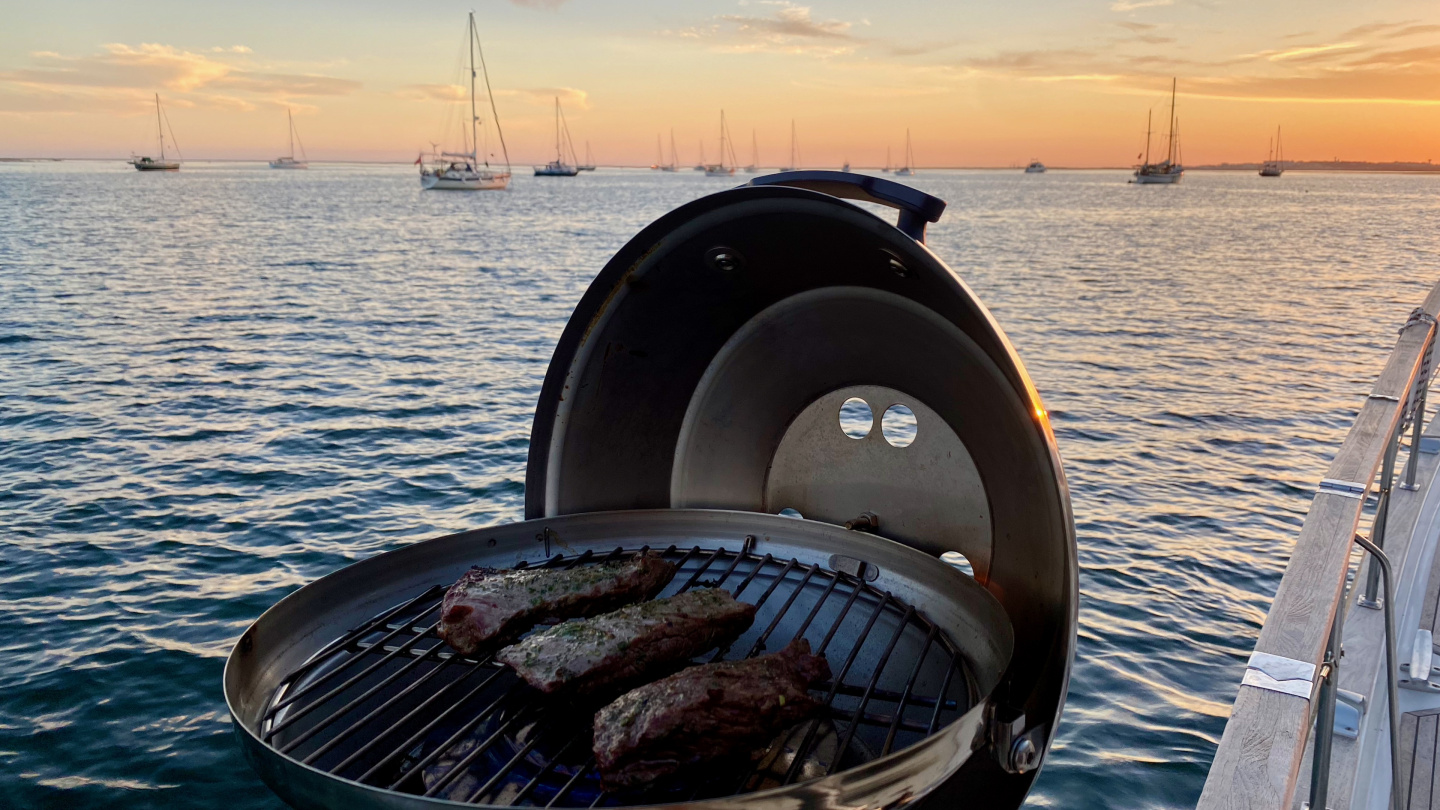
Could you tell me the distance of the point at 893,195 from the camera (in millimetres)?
2963

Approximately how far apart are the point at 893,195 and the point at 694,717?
70.8 inches

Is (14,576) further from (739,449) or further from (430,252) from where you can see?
(430,252)

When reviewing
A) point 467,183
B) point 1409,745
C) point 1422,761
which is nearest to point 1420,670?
point 1409,745

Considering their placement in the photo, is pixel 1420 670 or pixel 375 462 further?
pixel 375 462

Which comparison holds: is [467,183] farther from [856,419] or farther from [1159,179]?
[1159,179]

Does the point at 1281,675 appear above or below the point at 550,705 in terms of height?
above

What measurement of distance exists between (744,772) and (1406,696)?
12.4ft

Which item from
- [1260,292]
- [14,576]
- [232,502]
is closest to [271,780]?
[14,576]

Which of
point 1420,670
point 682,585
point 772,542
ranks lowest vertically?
point 1420,670

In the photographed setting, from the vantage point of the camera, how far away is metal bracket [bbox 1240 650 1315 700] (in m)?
1.69

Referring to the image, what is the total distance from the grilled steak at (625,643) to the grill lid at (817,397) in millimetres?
980

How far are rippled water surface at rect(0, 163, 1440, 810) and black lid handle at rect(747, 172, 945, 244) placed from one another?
394 centimetres

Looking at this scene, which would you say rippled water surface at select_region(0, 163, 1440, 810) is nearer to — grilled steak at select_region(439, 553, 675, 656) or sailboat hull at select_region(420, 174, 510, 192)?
grilled steak at select_region(439, 553, 675, 656)

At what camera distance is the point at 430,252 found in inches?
1558
